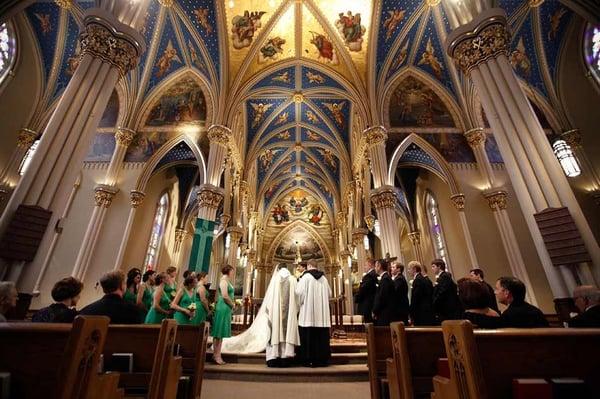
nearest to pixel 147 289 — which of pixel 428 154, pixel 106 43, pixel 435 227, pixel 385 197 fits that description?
pixel 106 43

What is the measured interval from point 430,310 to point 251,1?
11.9 m

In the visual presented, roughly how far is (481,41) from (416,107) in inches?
258

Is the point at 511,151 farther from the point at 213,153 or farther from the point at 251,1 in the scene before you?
the point at 251,1

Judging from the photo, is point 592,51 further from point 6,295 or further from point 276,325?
point 6,295

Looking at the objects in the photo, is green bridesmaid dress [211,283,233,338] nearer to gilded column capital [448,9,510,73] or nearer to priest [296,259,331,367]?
priest [296,259,331,367]

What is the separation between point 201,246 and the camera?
25.1 ft

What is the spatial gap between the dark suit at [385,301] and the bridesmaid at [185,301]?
2.89m

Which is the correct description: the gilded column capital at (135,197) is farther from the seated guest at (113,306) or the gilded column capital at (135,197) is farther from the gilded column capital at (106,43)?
the seated guest at (113,306)

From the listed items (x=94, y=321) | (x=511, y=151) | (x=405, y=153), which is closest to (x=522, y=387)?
(x=94, y=321)

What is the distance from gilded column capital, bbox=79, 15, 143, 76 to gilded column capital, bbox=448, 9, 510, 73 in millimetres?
6521

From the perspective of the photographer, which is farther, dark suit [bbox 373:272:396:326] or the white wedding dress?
the white wedding dress

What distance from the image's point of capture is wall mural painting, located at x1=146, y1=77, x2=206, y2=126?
38.7 feet

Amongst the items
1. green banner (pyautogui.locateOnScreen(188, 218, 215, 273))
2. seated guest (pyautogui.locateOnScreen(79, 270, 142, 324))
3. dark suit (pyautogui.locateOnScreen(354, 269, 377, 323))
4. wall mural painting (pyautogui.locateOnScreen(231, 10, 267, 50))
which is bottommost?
seated guest (pyautogui.locateOnScreen(79, 270, 142, 324))

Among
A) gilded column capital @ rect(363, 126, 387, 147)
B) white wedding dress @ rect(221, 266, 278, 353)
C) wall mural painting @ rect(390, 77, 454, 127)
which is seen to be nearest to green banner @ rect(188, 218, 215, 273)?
white wedding dress @ rect(221, 266, 278, 353)
